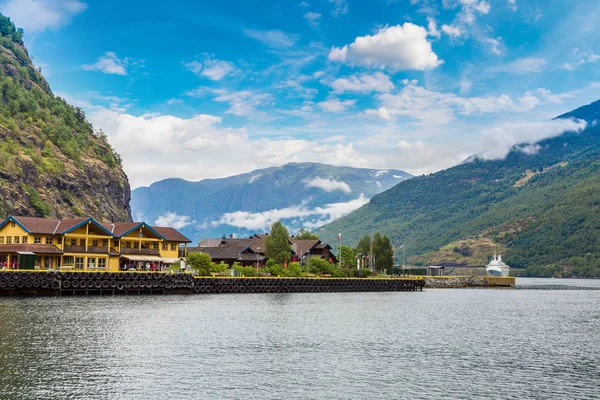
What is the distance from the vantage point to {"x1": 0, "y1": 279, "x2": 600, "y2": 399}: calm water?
139 ft

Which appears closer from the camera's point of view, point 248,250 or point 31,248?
point 31,248

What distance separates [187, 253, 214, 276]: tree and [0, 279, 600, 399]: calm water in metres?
44.4

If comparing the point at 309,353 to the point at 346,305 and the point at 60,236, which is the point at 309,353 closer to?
the point at 346,305

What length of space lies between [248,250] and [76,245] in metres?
53.5

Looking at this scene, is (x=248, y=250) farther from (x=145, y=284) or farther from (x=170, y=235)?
(x=145, y=284)

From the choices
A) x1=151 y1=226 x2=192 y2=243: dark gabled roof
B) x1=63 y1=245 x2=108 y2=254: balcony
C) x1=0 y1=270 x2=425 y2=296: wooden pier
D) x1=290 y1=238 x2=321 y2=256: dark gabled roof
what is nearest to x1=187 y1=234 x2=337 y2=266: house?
x1=290 y1=238 x2=321 y2=256: dark gabled roof

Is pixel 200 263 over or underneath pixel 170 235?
underneath

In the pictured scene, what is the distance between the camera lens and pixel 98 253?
5049 inches

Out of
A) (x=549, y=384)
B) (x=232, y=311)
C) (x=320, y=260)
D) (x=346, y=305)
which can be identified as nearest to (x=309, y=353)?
(x=549, y=384)

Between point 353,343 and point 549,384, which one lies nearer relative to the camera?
point 549,384

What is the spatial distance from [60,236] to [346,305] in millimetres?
54280

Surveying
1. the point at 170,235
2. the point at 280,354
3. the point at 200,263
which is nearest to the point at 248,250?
the point at 170,235

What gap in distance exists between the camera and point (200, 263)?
140500mm

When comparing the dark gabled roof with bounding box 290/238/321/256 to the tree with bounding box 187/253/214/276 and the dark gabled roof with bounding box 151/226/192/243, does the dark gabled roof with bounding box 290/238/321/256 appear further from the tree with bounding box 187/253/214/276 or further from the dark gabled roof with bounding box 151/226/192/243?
the tree with bounding box 187/253/214/276
